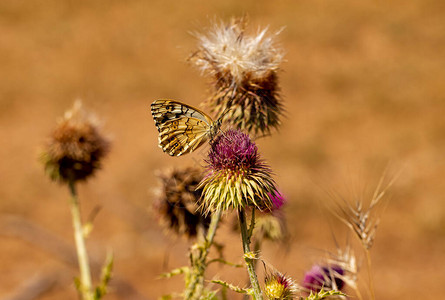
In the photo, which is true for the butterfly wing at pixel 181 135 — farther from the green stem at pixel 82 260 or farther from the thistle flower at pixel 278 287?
the green stem at pixel 82 260

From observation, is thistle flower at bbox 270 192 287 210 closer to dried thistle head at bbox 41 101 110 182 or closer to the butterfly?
the butterfly

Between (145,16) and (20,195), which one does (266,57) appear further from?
(145,16)

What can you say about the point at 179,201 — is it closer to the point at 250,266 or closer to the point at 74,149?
the point at 74,149

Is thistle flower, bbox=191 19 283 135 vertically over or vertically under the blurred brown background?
under

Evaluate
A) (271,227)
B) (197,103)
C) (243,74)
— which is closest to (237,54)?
(243,74)

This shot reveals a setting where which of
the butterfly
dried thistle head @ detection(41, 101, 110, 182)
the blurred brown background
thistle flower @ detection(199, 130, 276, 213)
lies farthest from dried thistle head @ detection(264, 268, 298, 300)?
the blurred brown background
